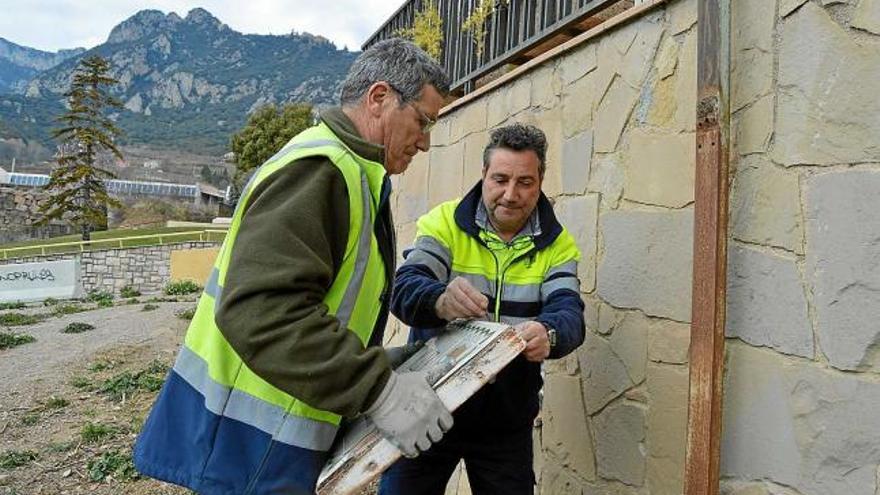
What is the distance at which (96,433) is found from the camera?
19.2 ft

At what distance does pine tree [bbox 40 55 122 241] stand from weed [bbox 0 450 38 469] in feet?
95.5

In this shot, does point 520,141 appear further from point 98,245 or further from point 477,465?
point 98,245

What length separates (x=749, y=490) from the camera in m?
1.87

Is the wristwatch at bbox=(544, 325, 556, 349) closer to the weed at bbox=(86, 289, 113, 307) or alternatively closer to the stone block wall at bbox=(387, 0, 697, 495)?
the stone block wall at bbox=(387, 0, 697, 495)

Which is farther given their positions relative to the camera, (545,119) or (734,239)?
(545,119)

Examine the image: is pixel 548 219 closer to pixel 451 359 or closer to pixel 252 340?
pixel 451 359

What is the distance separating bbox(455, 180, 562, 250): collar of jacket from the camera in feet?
7.55

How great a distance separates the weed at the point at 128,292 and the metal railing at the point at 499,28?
768 inches

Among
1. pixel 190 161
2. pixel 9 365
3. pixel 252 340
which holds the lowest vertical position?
pixel 9 365

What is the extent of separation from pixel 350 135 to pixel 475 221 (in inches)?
31.5

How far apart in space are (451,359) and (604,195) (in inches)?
51.3

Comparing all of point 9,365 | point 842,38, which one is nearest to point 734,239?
point 842,38

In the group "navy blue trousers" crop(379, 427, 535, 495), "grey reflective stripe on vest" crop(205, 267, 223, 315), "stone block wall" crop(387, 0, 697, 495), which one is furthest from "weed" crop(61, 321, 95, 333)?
"grey reflective stripe on vest" crop(205, 267, 223, 315)

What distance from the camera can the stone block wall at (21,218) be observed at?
4075 centimetres
